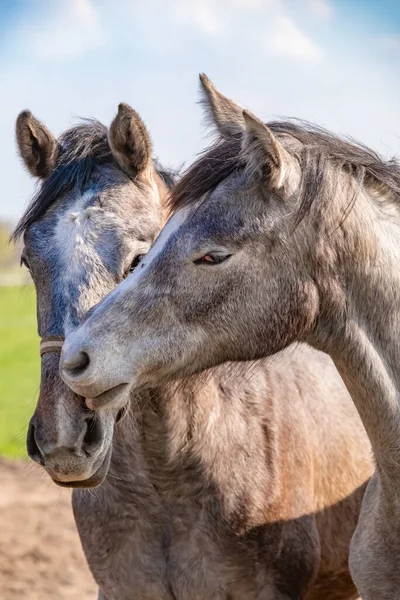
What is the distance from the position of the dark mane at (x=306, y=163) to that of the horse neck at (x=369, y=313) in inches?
4.9

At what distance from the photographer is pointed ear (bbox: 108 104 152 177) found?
458 cm

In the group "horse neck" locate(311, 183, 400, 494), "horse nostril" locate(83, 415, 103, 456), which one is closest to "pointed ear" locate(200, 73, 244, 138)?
"horse neck" locate(311, 183, 400, 494)

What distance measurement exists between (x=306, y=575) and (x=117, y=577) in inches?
35.8

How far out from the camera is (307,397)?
5.37m

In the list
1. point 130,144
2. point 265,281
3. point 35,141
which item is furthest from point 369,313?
point 35,141

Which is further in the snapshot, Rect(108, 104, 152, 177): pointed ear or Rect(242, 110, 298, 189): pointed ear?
Rect(108, 104, 152, 177): pointed ear

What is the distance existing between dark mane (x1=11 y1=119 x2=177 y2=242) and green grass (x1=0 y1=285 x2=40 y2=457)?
0.98m

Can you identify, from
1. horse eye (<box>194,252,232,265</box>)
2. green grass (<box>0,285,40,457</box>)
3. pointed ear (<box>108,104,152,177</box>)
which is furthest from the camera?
green grass (<box>0,285,40,457</box>)

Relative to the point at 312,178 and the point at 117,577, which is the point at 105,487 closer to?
the point at 117,577

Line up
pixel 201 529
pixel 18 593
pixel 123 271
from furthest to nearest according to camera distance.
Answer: pixel 18 593
pixel 201 529
pixel 123 271

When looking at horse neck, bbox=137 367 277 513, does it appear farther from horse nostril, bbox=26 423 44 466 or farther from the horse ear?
the horse ear

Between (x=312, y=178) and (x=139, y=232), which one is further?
(x=139, y=232)

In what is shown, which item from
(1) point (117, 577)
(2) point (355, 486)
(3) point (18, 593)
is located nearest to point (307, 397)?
(2) point (355, 486)

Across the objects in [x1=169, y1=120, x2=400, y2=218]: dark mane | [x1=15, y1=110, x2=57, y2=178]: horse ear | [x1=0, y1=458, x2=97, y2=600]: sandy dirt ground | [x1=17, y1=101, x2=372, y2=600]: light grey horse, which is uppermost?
[x1=169, y1=120, x2=400, y2=218]: dark mane
